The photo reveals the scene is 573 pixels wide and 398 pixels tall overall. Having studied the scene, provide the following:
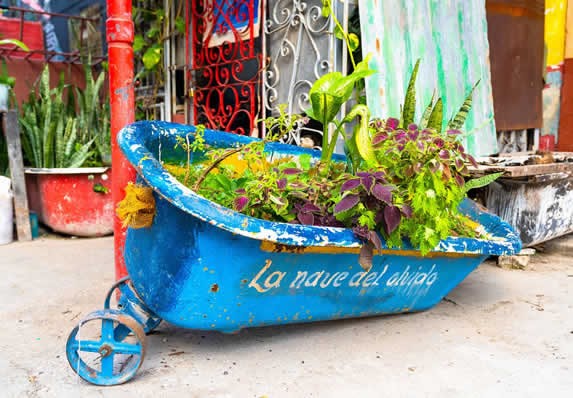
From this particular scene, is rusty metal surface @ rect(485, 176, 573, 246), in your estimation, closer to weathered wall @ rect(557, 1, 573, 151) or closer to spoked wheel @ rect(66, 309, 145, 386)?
weathered wall @ rect(557, 1, 573, 151)

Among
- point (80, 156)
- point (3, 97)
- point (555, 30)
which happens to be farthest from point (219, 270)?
point (555, 30)

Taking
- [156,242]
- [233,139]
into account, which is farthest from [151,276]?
[233,139]

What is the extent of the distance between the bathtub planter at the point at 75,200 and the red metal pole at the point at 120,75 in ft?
6.71

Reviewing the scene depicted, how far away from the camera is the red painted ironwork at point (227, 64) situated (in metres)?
3.91

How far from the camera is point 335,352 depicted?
85.4 inches

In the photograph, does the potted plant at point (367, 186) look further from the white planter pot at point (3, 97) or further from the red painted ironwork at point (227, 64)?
the white planter pot at point (3, 97)

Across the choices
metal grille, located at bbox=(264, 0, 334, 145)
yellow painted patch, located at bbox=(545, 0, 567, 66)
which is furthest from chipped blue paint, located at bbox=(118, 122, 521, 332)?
yellow painted patch, located at bbox=(545, 0, 567, 66)

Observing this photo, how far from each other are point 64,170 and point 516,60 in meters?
4.30

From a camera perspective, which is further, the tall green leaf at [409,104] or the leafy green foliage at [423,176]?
the tall green leaf at [409,104]

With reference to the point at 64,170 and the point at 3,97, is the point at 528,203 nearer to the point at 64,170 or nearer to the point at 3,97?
the point at 64,170

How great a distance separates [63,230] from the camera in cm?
443

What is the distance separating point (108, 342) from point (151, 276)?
282 millimetres

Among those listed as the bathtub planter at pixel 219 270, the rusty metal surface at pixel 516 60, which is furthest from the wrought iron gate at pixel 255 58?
the rusty metal surface at pixel 516 60

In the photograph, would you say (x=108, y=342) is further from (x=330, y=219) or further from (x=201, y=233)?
(x=330, y=219)
